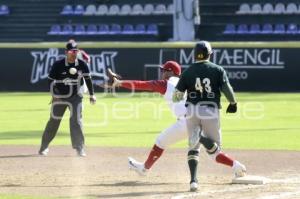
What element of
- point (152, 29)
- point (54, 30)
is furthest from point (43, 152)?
A: point (54, 30)

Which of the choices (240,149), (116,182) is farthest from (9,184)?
(240,149)

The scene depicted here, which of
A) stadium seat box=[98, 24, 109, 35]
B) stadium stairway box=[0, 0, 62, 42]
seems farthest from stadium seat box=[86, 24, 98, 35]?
stadium stairway box=[0, 0, 62, 42]

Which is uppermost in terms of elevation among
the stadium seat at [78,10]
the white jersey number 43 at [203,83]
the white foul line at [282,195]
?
the white jersey number 43 at [203,83]

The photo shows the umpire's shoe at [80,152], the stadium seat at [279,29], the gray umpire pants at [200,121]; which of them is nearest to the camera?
the gray umpire pants at [200,121]

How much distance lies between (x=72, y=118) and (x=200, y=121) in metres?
4.38

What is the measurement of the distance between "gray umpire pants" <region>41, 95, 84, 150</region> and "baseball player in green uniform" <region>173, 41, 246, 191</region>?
4.11 m

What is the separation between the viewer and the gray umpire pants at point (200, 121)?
10.2 meters

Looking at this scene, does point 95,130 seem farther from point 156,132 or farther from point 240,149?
point 240,149

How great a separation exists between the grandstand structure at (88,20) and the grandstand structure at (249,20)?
2.01 metres

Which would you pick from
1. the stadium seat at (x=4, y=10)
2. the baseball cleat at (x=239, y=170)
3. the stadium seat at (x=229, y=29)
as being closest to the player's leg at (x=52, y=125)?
the baseball cleat at (x=239, y=170)

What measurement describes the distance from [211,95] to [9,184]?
3054 millimetres

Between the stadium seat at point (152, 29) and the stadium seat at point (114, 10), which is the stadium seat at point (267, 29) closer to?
the stadium seat at point (152, 29)

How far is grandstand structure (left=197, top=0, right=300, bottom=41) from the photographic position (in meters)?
37.5

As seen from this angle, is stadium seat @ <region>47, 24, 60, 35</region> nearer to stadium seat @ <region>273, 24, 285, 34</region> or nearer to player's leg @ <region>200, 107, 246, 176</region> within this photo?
stadium seat @ <region>273, 24, 285, 34</region>
